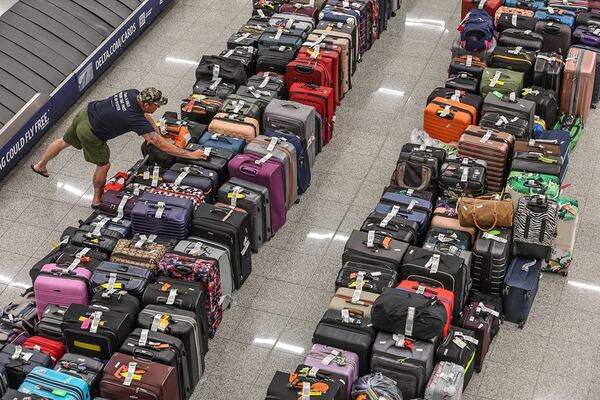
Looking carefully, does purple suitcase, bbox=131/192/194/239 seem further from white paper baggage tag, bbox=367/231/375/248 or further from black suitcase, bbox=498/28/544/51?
black suitcase, bbox=498/28/544/51

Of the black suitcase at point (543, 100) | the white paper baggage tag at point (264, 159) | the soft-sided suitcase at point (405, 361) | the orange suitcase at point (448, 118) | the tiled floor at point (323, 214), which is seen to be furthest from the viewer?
the black suitcase at point (543, 100)

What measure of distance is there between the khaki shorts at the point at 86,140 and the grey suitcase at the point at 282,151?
4.99 ft

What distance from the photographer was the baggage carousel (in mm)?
12273

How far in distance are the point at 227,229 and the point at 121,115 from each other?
1736 mm

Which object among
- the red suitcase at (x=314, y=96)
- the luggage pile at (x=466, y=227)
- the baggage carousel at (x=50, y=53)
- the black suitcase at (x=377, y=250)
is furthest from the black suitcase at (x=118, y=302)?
the red suitcase at (x=314, y=96)

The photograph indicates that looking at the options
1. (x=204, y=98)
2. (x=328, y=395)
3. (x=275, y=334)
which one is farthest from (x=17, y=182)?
(x=328, y=395)

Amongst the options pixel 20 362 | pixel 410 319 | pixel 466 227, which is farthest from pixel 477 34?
pixel 20 362

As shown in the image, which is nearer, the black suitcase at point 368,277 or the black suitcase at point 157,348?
the black suitcase at point 157,348

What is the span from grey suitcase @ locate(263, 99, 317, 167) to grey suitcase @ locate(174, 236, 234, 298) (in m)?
1.88

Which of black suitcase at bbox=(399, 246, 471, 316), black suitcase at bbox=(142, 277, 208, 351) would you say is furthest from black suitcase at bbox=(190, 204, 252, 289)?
black suitcase at bbox=(399, 246, 471, 316)

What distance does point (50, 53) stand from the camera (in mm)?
13320

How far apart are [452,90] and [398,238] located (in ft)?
8.62

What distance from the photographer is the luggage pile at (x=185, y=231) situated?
876cm

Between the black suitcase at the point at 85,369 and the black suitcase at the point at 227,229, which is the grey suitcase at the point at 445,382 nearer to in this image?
the black suitcase at the point at 227,229
